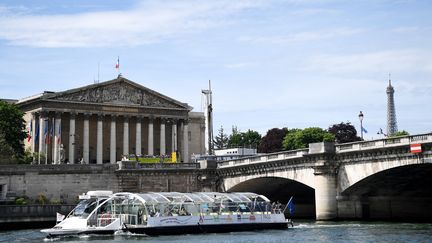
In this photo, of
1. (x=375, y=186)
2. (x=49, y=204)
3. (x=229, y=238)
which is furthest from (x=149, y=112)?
(x=229, y=238)

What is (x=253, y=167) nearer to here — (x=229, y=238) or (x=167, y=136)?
(x=229, y=238)

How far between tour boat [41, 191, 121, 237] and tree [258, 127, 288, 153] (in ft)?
292

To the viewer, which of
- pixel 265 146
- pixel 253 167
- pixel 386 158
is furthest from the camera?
pixel 265 146

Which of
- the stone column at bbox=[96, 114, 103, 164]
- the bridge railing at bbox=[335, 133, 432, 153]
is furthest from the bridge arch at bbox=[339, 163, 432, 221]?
the stone column at bbox=[96, 114, 103, 164]

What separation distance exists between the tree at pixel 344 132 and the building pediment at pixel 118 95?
3166 cm

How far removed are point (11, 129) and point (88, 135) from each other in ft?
73.8

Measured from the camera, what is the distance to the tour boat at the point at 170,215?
63847mm

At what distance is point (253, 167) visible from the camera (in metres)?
88.2

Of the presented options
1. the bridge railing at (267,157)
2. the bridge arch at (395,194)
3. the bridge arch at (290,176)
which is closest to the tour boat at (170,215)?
the bridge arch at (290,176)

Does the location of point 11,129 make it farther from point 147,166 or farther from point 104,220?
point 104,220

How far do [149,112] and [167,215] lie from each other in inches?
2805

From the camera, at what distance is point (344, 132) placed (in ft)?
479

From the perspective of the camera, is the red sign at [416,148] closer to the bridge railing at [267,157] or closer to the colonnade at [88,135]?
the bridge railing at [267,157]

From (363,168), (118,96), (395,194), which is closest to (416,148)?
(363,168)
